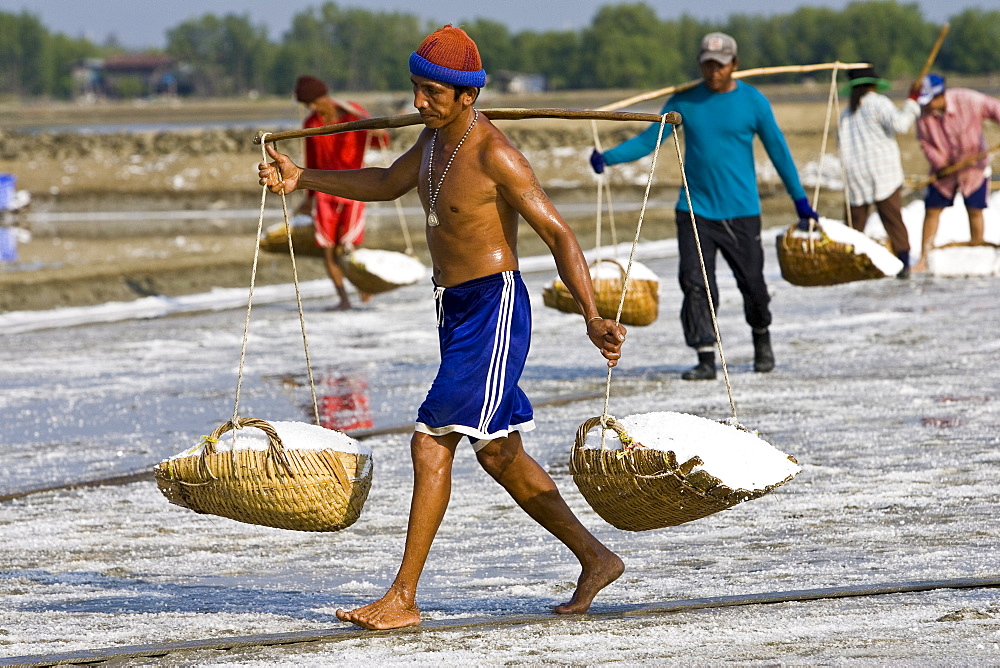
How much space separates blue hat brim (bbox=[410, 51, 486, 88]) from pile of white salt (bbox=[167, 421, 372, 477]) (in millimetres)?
1099

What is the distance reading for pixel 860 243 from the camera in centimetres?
852

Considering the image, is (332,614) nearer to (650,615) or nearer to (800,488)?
(650,615)

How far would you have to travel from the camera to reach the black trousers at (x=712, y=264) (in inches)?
326

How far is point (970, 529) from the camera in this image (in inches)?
206

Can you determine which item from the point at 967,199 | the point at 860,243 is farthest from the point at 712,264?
the point at 967,199

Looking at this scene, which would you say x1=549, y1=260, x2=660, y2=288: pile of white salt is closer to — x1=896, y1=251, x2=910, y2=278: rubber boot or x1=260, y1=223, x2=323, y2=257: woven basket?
x1=260, y1=223, x2=323, y2=257: woven basket

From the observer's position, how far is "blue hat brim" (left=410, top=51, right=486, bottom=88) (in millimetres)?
4348

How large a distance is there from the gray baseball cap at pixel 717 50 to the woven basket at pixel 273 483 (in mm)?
4137

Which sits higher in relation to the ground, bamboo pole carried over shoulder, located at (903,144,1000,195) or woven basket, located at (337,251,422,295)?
bamboo pole carried over shoulder, located at (903,144,1000,195)

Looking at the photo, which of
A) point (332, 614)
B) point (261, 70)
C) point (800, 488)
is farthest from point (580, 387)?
point (261, 70)

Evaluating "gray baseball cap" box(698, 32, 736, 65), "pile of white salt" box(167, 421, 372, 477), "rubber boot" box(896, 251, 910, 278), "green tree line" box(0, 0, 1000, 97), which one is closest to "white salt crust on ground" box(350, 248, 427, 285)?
"gray baseball cap" box(698, 32, 736, 65)

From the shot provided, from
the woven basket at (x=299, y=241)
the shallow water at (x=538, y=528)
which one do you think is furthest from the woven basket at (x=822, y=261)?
the woven basket at (x=299, y=241)

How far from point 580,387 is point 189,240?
43.9 feet

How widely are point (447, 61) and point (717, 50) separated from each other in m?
3.92
